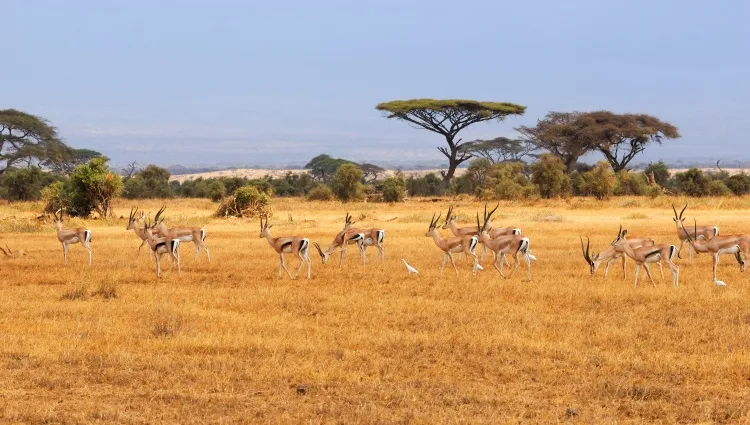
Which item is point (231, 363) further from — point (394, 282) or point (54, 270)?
point (54, 270)

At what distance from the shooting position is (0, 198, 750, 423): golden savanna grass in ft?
21.0

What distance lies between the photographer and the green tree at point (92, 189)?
28.3m

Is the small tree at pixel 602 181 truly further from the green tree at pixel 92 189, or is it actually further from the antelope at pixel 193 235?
the antelope at pixel 193 235

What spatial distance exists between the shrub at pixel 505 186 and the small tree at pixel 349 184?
6.16 metres

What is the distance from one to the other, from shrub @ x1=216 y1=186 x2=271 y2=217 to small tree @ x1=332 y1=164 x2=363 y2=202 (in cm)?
1186

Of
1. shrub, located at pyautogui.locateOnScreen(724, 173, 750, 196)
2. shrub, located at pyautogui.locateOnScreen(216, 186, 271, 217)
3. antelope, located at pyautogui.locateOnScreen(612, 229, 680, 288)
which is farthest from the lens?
→ shrub, located at pyautogui.locateOnScreen(724, 173, 750, 196)

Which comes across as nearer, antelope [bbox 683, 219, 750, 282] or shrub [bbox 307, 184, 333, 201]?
antelope [bbox 683, 219, 750, 282]

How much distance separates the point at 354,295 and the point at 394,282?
1622mm

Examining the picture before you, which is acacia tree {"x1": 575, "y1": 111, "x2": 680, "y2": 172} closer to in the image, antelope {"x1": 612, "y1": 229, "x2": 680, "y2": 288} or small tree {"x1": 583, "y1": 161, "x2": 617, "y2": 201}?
small tree {"x1": 583, "y1": 161, "x2": 617, "y2": 201}

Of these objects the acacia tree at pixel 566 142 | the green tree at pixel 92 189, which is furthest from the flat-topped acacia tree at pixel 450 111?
the green tree at pixel 92 189

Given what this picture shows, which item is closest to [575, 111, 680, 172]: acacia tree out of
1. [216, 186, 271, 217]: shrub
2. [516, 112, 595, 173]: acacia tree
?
[516, 112, 595, 173]: acacia tree

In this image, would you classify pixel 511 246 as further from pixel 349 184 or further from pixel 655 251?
pixel 349 184

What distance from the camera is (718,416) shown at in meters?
6.15

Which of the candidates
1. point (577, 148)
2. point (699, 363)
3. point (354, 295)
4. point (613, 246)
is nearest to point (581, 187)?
point (577, 148)
